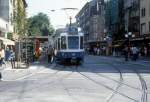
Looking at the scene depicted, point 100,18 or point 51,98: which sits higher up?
point 100,18

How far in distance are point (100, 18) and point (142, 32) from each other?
54.9 meters

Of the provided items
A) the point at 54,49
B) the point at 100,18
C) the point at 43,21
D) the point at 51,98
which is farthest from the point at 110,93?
the point at 43,21

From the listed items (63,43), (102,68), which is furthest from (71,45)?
(102,68)

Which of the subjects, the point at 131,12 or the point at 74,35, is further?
the point at 131,12

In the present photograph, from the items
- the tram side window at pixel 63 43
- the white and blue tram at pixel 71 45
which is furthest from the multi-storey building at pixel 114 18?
the tram side window at pixel 63 43

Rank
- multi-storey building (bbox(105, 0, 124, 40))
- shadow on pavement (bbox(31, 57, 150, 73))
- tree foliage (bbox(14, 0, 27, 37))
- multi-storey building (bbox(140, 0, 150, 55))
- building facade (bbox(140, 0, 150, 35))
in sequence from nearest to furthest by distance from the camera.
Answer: shadow on pavement (bbox(31, 57, 150, 73)) → tree foliage (bbox(14, 0, 27, 37)) → multi-storey building (bbox(140, 0, 150, 55)) → building facade (bbox(140, 0, 150, 35)) → multi-storey building (bbox(105, 0, 124, 40))

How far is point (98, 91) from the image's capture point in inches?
736

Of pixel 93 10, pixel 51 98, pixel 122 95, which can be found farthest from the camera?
pixel 93 10

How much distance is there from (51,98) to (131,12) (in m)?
72.4

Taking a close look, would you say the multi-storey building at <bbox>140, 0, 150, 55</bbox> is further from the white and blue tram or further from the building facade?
the white and blue tram

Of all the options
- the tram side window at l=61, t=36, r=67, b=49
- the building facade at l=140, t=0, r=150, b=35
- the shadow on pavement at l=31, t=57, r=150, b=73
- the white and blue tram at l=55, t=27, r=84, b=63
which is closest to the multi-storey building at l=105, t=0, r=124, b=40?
the building facade at l=140, t=0, r=150, b=35

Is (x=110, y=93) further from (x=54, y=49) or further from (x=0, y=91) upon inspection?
(x=54, y=49)

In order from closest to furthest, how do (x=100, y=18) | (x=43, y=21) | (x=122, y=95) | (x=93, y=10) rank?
(x=122, y=95)
(x=100, y=18)
(x=93, y=10)
(x=43, y=21)

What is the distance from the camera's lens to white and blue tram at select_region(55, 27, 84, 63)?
4388cm
